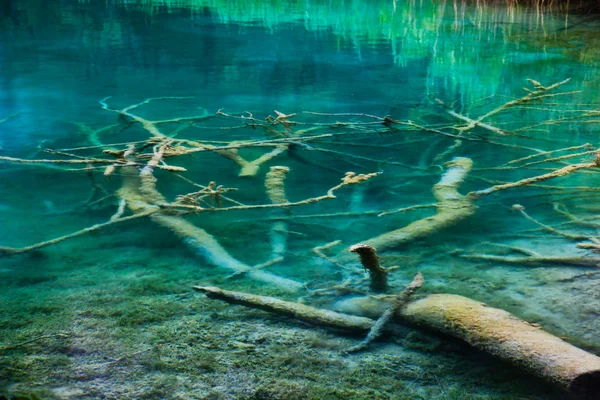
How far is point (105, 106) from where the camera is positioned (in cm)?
675

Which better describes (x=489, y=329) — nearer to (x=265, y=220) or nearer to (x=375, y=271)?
(x=375, y=271)

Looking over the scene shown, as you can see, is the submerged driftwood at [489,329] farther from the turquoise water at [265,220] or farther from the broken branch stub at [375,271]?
the broken branch stub at [375,271]

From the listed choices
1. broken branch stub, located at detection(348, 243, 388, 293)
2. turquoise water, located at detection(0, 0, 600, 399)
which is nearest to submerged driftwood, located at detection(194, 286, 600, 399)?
turquoise water, located at detection(0, 0, 600, 399)

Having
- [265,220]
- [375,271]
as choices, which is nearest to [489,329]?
[375,271]

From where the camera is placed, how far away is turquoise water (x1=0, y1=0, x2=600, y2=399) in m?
2.50

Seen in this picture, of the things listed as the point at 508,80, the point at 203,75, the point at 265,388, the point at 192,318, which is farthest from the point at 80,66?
the point at 265,388

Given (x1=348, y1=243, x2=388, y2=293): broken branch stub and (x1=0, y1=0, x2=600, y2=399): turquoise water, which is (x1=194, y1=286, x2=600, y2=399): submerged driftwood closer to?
(x1=0, y1=0, x2=600, y2=399): turquoise water

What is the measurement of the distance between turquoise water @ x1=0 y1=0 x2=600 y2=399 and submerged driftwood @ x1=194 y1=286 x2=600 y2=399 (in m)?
0.06

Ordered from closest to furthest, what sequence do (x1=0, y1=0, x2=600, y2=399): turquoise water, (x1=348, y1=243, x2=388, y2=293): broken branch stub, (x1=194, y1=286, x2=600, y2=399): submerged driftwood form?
(x1=194, y1=286, x2=600, y2=399): submerged driftwood < (x1=0, y1=0, x2=600, y2=399): turquoise water < (x1=348, y1=243, x2=388, y2=293): broken branch stub

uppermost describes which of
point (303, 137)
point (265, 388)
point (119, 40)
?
point (119, 40)

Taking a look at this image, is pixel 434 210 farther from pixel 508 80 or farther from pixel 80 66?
pixel 80 66

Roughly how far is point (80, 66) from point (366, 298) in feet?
24.1

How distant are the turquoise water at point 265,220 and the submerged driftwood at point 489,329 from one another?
Answer: 6 cm

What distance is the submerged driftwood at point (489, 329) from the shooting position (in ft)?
7.19
